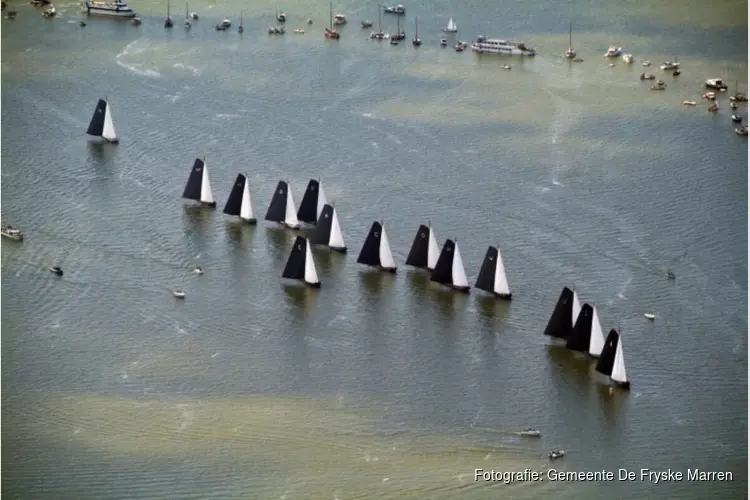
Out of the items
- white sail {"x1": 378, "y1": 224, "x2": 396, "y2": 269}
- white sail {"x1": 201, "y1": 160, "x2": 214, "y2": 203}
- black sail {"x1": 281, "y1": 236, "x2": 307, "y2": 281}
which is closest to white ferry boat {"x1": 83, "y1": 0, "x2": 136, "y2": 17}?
white sail {"x1": 201, "y1": 160, "x2": 214, "y2": 203}

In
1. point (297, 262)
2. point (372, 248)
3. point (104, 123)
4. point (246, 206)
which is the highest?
point (104, 123)

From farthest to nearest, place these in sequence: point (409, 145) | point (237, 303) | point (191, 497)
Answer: point (409, 145), point (237, 303), point (191, 497)

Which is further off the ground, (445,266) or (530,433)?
(445,266)

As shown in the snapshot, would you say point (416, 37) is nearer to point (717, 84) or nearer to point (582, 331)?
point (717, 84)

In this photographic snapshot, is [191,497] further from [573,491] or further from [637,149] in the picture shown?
[637,149]

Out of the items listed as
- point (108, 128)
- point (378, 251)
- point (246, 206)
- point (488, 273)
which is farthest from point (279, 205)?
point (108, 128)

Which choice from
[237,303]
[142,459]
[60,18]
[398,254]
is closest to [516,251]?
[398,254]

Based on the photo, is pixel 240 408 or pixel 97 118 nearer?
pixel 240 408
